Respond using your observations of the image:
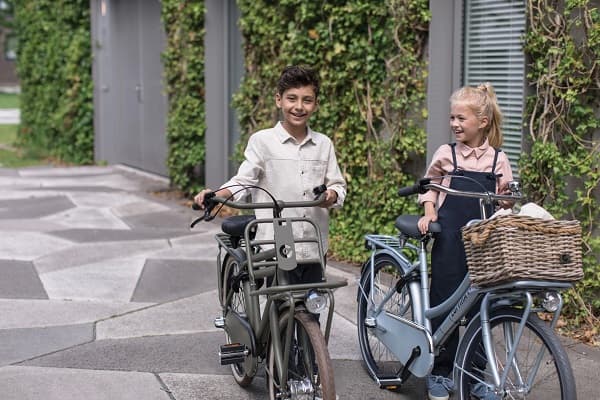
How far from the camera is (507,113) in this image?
6.45 metres

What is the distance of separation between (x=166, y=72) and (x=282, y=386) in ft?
25.4

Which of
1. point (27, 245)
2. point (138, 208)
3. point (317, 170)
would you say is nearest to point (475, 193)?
point (317, 170)

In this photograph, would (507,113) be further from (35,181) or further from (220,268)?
(35,181)

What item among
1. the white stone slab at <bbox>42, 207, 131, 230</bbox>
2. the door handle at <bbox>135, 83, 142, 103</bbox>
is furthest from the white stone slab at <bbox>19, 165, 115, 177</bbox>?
the white stone slab at <bbox>42, 207, 131, 230</bbox>

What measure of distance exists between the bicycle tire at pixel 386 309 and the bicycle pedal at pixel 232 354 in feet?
2.46

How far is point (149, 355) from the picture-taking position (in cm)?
530

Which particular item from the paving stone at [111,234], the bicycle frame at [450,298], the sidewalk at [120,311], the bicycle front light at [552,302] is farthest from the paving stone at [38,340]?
the bicycle front light at [552,302]

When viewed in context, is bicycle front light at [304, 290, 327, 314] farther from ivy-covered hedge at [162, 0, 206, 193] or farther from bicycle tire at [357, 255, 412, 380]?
ivy-covered hedge at [162, 0, 206, 193]

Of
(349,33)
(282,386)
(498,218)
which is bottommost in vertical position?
(282,386)

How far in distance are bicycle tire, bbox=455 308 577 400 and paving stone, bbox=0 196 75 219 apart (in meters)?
6.74

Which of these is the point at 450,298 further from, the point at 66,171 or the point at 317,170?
the point at 66,171

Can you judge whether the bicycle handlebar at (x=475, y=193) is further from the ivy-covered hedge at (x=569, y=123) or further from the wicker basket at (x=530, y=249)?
the ivy-covered hedge at (x=569, y=123)

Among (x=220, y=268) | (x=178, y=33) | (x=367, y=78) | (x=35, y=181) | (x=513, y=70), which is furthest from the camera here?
(x=35, y=181)

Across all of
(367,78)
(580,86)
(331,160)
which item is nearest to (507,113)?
(580,86)
